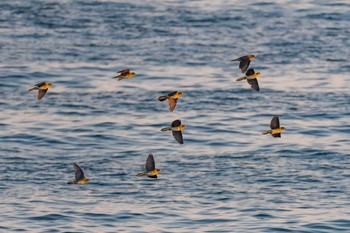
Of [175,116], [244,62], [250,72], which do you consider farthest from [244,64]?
[175,116]

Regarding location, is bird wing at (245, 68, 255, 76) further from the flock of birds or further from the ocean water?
the ocean water

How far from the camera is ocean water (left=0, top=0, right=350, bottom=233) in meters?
24.8

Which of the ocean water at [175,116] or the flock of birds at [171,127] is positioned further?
the ocean water at [175,116]

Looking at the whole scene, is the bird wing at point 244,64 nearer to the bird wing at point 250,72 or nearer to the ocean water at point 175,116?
the bird wing at point 250,72

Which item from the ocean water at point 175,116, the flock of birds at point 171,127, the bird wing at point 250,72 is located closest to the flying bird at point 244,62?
the flock of birds at point 171,127

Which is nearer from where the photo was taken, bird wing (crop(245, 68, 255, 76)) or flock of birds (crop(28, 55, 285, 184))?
flock of birds (crop(28, 55, 285, 184))

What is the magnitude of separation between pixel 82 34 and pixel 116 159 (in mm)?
10077

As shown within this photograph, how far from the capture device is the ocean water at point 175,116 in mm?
24828

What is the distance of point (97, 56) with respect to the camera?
1422 inches

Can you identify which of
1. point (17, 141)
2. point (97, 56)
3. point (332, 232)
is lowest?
point (332, 232)

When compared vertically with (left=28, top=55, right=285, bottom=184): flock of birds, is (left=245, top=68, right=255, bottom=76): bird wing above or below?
above

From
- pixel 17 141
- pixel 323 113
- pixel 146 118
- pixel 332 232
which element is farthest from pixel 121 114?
pixel 332 232

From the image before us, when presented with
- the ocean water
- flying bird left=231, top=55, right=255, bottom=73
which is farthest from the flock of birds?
the ocean water

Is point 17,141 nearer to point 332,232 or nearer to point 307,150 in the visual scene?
point 307,150
